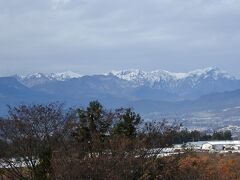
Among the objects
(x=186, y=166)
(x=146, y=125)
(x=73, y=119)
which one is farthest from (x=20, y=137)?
(x=186, y=166)

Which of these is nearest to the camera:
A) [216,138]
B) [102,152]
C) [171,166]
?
[102,152]

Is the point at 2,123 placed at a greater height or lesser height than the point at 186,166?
greater

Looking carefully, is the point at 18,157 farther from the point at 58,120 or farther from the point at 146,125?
the point at 146,125

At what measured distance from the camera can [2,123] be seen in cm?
3148

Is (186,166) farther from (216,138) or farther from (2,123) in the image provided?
(216,138)

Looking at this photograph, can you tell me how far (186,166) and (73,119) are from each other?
6.96 metres

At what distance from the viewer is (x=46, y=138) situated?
102ft

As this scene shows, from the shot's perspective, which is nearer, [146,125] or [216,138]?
[146,125]

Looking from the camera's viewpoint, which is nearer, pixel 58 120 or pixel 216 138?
pixel 58 120

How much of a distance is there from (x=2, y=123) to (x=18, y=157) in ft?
7.19

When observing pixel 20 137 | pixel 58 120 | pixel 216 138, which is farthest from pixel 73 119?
pixel 216 138

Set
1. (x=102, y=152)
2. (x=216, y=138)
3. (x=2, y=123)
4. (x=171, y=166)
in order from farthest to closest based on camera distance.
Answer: (x=216, y=138)
(x=2, y=123)
(x=171, y=166)
(x=102, y=152)

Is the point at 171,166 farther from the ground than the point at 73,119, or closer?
closer

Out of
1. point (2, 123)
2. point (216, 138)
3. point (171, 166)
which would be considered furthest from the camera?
point (216, 138)
